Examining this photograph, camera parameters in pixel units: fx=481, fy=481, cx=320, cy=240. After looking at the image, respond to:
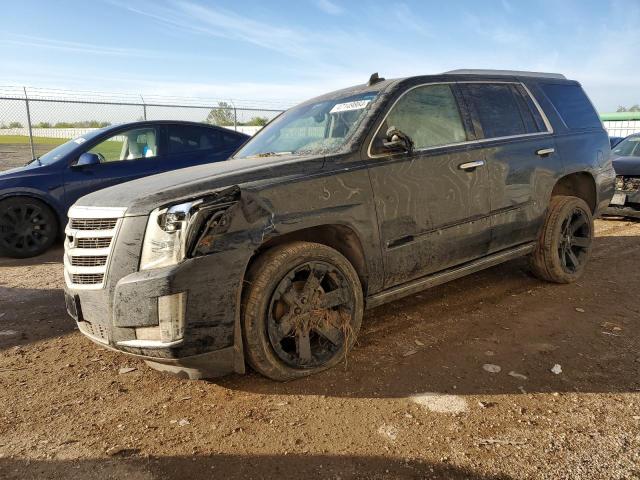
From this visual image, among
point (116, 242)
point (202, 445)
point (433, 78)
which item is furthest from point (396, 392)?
point (433, 78)

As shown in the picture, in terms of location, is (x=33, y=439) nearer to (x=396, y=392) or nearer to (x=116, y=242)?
(x=116, y=242)

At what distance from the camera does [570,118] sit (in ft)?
15.7

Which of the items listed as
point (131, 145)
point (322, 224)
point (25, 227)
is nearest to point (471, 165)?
point (322, 224)

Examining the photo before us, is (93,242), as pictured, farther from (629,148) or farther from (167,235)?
(629,148)

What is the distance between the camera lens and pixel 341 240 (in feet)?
10.6

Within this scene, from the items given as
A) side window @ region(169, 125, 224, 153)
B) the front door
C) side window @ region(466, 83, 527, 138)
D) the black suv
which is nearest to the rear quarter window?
the black suv

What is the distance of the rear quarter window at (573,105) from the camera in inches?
187

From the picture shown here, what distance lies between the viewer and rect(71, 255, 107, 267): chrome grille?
8.93ft

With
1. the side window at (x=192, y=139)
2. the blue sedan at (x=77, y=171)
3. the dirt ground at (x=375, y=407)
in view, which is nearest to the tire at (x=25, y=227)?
the blue sedan at (x=77, y=171)

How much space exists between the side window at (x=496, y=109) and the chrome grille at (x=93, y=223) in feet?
9.66

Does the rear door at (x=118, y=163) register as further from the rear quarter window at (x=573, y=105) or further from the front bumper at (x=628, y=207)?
the front bumper at (x=628, y=207)

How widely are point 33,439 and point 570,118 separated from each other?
5.12 metres

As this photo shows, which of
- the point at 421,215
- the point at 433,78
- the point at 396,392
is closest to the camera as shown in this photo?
the point at 396,392

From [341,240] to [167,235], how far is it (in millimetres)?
1172
